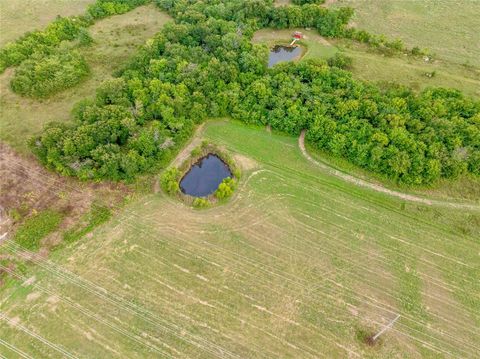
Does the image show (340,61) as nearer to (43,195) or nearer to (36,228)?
(43,195)

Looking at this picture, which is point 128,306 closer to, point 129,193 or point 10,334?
point 10,334

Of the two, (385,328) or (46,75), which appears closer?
(385,328)

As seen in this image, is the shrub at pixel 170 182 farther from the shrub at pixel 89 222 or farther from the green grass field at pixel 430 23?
the green grass field at pixel 430 23

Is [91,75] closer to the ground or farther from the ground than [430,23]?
closer to the ground

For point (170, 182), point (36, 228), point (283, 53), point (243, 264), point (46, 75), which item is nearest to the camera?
point (243, 264)

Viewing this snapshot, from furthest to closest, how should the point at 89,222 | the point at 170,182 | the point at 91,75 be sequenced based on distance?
the point at 91,75 < the point at 170,182 < the point at 89,222

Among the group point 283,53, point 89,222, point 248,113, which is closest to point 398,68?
point 283,53

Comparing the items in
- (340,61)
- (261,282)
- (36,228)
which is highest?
(340,61)
